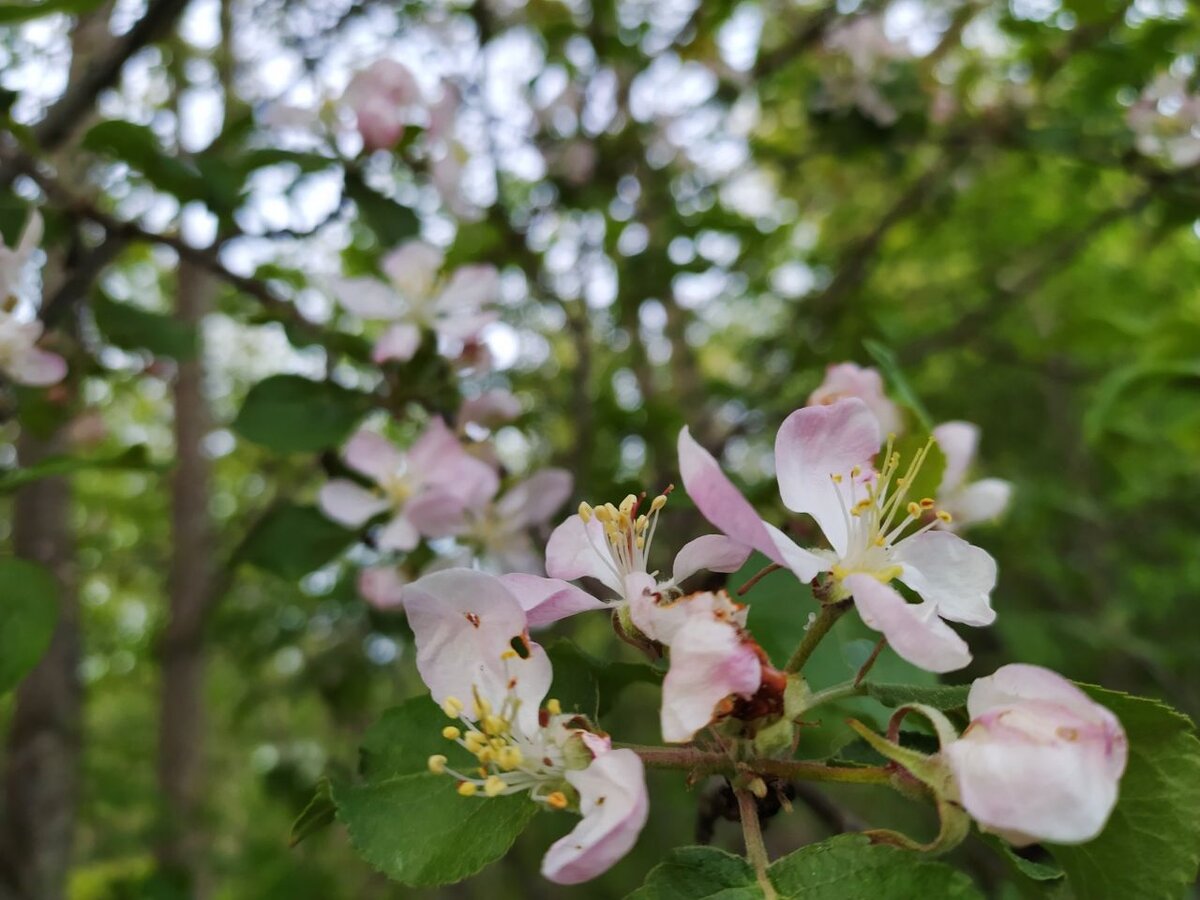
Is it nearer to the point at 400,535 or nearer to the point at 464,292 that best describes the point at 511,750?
the point at 400,535

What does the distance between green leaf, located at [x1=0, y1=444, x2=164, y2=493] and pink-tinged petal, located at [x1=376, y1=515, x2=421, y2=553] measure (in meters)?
0.29

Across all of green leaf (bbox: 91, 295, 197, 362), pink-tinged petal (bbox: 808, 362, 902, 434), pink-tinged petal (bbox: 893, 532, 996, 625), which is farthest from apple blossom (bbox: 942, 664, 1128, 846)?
green leaf (bbox: 91, 295, 197, 362)

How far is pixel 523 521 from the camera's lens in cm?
140

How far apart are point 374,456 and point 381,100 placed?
61cm

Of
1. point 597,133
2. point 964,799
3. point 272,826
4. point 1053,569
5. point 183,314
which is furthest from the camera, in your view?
point 272,826

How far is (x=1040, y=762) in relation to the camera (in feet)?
1.76

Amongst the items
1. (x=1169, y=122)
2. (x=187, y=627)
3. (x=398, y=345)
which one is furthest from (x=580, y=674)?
(x=187, y=627)

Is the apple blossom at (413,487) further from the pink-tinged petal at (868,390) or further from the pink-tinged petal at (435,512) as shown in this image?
the pink-tinged petal at (868,390)

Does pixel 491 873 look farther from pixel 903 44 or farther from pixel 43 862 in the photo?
pixel 903 44

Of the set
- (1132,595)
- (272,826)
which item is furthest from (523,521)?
(272,826)

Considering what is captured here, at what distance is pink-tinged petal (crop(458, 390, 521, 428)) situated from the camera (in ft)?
4.75

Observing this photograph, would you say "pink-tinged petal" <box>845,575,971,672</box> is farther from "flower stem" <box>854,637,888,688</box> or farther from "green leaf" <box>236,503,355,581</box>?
"green leaf" <box>236,503,355,581</box>

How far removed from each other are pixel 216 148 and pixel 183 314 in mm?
1581

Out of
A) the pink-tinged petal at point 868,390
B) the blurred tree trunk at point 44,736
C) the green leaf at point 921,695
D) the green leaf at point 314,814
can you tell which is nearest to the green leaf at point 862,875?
the green leaf at point 921,695
